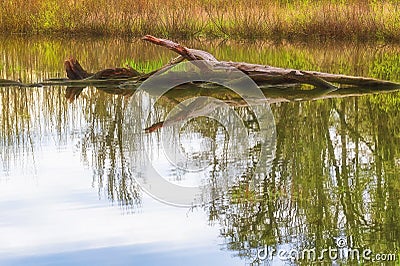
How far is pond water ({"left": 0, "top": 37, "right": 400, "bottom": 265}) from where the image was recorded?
12.1ft

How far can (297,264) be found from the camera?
3490 mm

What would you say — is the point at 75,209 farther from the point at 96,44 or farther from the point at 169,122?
the point at 96,44

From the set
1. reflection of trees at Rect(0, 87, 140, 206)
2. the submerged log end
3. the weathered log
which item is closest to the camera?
reflection of trees at Rect(0, 87, 140, 206)

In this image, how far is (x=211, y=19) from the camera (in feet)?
51.9

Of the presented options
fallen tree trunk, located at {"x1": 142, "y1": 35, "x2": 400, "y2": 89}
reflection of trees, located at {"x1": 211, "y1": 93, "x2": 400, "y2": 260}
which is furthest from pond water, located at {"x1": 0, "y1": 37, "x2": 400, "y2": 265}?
fallen tree trunk, located at {"x1": 142, "y1": 35, "x2": 400, "y2": 89}

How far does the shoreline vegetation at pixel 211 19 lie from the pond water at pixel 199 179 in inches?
253

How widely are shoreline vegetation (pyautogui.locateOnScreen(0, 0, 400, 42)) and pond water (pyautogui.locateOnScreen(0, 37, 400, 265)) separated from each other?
21.1 feet

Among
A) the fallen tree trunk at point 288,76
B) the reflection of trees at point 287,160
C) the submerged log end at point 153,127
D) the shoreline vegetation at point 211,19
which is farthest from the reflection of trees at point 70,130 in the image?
the shoreline vegetation at point 211,19

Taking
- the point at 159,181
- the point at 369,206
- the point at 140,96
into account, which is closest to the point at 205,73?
the point at 140,96

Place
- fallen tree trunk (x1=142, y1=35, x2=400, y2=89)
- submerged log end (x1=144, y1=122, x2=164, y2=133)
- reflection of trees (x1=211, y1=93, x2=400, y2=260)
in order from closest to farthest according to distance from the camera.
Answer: reflection of trees (x1=211, y1=93, x2=400, y2=260)
submerged log end (x1=144, y1=122, x2=164, y2=133)
fallen tree trunk (x1=142, y1=35, x2=400, y2=89)

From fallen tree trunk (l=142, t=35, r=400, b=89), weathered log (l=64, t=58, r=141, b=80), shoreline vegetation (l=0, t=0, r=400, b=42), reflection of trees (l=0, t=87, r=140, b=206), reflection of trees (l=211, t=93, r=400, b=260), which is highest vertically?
shoreline vegetation (l=0, t=0, r=400, b=42)

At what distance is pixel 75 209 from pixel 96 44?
10517 mm

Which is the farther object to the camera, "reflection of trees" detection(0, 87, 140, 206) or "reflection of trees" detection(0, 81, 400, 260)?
"reflection of trees" detection(0, 87, 140, 206)

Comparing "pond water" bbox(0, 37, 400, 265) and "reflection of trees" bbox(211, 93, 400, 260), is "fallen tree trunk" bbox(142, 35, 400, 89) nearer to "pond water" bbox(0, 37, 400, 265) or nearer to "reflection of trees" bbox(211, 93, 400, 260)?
"pond water" bbox(0, 37, 400, 265)
